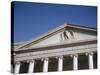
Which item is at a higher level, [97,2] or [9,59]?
[97,2]

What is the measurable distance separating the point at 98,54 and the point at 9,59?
804 millimetres

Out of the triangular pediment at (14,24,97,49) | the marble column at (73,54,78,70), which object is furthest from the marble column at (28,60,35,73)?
the marble column at (73,54,78,70)

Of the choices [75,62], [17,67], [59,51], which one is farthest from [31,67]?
[75,62]

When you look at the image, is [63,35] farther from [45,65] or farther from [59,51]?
[45,65]

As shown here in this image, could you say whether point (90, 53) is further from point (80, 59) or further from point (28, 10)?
point (28, 10)

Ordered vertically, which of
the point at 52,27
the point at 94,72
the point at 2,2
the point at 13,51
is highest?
the point at 2,2

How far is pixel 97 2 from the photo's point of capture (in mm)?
2896

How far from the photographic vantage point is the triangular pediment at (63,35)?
108 inches

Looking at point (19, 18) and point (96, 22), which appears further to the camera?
point (96, 22)

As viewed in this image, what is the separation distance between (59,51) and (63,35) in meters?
0.15

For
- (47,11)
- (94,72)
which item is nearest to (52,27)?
(47,11)

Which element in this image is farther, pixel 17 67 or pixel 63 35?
pixel 63 35

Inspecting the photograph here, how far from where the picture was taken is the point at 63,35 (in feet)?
9.18

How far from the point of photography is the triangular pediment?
2.74 metres
